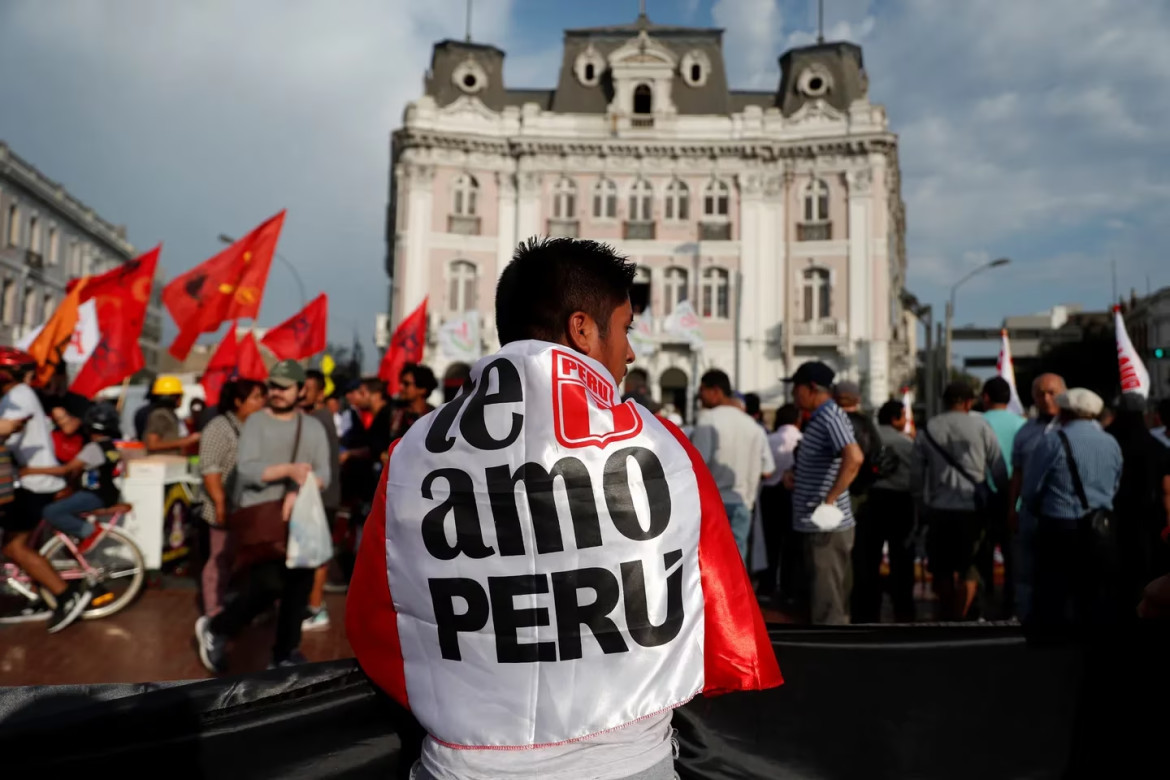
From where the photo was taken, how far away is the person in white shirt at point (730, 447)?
6.77m

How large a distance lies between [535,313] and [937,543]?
541 cm

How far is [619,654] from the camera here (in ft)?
5.06

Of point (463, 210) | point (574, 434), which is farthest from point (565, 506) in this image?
point (463, 210)

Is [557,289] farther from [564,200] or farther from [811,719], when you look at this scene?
[564,200]

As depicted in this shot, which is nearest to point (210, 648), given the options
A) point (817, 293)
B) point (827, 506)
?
point (827, 506)

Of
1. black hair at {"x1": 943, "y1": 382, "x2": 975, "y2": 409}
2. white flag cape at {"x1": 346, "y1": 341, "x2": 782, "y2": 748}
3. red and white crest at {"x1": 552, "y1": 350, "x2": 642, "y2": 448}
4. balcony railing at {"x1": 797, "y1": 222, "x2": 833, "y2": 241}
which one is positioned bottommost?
white flag cape at {"x1": 346, "y1": 341, "x2": 782, "y2": 748}

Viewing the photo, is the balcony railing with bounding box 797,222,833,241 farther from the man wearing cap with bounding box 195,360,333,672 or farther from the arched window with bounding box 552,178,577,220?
the man wearing cap with bounding box 195,360,333,672

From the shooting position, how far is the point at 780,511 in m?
8.30

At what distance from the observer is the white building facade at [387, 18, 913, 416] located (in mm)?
29156

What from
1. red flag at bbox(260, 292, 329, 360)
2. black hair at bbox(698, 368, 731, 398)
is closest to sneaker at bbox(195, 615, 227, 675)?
black hair at bbox(698, 368, 731, 398)

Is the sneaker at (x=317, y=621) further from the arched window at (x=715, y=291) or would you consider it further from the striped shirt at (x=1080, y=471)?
the arched window at (x=715, y=291)

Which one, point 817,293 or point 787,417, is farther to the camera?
point 817,293

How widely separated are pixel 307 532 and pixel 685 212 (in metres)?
26.8

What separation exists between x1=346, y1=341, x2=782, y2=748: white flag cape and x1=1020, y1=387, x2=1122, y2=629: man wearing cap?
4349 millimetres
